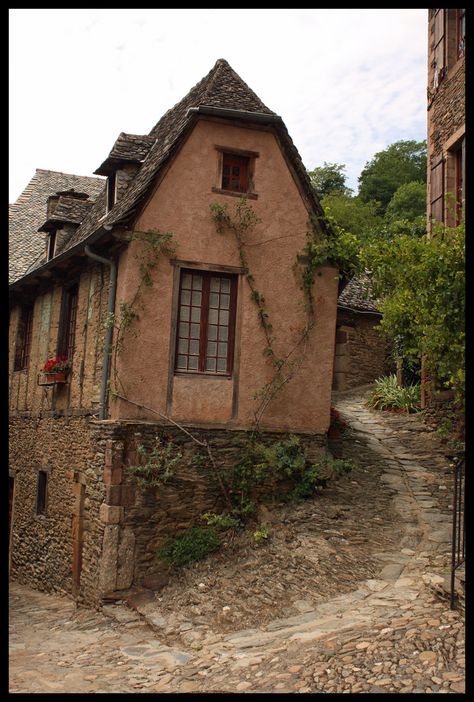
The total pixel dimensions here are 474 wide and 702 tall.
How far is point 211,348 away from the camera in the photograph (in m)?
11.1

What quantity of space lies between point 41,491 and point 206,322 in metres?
4.93

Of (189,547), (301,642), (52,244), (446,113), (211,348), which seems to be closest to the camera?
(301,642)

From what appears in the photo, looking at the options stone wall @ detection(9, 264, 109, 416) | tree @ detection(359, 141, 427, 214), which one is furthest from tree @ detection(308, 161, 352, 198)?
stone wall @ detection(9, 264, 109, 416)

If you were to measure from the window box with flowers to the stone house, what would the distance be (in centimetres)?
13

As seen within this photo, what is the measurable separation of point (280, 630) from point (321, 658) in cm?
136

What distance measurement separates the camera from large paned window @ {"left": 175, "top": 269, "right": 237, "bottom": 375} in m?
11.0

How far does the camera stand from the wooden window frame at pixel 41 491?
43.3 feet

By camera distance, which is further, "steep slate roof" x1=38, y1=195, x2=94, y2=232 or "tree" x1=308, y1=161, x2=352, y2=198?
"tree" x1=308, y1=161, x2=352, y2=198

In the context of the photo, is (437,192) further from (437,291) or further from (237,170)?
(437,291)

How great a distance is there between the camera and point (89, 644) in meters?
8.70

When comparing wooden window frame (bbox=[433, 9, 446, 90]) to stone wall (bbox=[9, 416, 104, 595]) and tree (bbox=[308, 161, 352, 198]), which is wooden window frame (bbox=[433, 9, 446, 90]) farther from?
tree (bbox=[308, 161, 352, 198])

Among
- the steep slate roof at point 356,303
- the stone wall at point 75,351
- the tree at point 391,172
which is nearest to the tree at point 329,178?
the tree at point 391,172

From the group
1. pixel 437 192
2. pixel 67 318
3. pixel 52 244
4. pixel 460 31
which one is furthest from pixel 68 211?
pixel 460 31

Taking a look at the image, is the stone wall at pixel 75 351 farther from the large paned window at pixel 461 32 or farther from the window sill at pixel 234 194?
the large paned window at pixel 461 32
